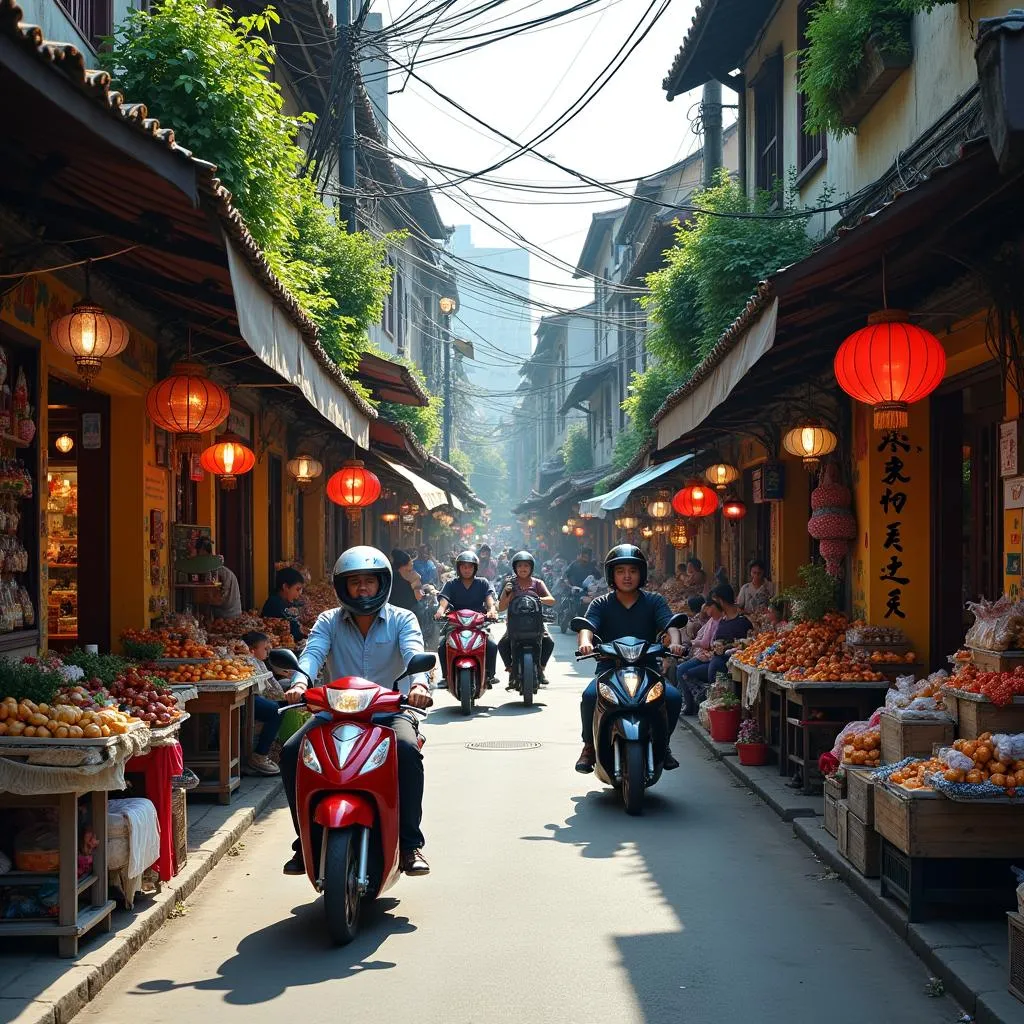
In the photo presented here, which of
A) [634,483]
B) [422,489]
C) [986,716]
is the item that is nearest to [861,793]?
[986,716]

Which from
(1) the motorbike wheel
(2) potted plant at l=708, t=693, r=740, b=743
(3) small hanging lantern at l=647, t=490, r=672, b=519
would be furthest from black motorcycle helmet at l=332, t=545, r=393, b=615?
(3) small hanging lantern at l=647, t=490, r=672, b=519

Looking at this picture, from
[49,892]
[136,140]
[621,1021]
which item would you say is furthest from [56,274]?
[621,1021]

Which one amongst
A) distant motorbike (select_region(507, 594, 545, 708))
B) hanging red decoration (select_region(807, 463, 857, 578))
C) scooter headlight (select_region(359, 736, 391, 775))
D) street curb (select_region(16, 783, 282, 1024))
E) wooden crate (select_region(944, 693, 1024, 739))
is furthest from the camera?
distant motorbike (select_region(507, 594, 545, 708))

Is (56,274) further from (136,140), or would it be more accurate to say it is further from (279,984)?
(279,984)

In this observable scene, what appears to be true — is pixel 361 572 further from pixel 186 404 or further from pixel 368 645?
pixel 186 404

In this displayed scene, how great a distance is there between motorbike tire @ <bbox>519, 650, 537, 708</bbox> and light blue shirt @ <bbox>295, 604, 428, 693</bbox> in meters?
9.72

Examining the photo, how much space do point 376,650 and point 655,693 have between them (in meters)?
3.26

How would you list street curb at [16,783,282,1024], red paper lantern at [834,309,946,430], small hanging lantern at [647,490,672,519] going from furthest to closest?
1. small hanging lantern at [647,490,672,519]
2. red paper lantern at [834,309,946,430]
3. street curb at [16,783,282,1024]

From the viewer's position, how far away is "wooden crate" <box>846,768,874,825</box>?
7191 mm

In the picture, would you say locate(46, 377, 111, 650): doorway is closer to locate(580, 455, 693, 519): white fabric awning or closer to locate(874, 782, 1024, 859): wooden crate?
locate(874, 782, 1024, 859): wooden crate

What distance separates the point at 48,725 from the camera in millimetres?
5949

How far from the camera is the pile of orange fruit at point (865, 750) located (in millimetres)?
7789

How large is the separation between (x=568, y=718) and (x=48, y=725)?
10.3 meters

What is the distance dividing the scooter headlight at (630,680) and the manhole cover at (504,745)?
11.4 feet
